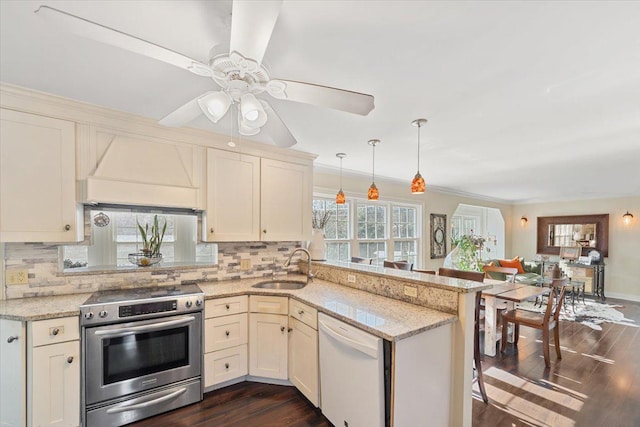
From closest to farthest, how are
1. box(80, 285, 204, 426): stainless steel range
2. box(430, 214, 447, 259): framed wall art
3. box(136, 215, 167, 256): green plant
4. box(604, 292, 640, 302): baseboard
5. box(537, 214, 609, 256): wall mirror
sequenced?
box(80, 285, 204, 426): stainless steel range, box(136, 215, 167, 256): green plant, box(430, 214, 447, 259): framed wall art, box(604, 292, 640, 302): baseboard, box(537, 214, 609, 256): wall mirror

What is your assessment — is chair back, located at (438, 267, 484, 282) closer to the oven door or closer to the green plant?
the oven door

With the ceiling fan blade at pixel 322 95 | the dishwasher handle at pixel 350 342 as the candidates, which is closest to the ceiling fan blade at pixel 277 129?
the ceiling fan blade at pixel 322 95

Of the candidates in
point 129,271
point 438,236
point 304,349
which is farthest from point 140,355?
point 438,236

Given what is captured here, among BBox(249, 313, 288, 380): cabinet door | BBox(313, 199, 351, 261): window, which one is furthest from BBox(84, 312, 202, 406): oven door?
BBox(313, 199, 351, 261): window

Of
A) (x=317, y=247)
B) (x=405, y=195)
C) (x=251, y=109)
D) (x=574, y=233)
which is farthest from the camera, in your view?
(x=574, y=233)

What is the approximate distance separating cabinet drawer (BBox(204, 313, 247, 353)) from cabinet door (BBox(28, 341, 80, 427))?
85cm

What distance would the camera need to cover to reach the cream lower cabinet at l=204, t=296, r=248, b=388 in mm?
2410

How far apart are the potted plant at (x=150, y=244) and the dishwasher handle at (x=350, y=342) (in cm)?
173

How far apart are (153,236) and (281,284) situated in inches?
53.8

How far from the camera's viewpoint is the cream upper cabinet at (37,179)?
78.1 inches

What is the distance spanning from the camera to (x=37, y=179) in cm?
207

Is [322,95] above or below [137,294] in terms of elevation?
above

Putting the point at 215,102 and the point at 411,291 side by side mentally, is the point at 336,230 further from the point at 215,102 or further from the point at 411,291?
the point at 215,102

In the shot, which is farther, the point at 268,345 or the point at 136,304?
the point at 268,345
